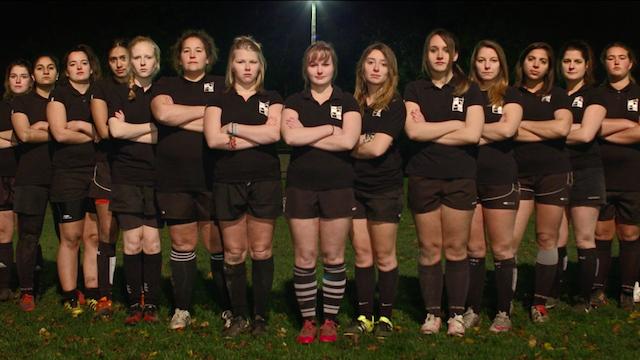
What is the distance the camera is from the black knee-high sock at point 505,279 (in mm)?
7477

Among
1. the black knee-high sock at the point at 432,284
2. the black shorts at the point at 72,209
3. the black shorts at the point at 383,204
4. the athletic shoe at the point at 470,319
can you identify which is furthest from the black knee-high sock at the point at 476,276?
the black shorts at the point at 72,209

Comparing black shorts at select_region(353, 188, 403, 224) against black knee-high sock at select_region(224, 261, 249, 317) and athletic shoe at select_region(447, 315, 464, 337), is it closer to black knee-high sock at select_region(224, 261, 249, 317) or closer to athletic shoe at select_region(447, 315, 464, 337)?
athletic shoe at select_region(447, 315, 464, 337)

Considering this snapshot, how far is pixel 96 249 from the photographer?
8.36 meters

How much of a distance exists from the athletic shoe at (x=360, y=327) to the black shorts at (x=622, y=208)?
294cm

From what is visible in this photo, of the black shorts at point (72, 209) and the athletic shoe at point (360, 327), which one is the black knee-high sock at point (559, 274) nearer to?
the athletic shoe at point (360, 327)

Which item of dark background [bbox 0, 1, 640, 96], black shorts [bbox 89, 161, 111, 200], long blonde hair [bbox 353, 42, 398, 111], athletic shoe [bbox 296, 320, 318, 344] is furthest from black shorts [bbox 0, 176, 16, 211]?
dark background [bbox 0, 1, 640, 96]

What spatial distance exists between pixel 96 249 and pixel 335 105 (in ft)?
10.4

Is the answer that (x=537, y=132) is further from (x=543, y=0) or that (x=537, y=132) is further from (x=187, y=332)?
(x=543, y=0)

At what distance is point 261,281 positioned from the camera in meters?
7.32

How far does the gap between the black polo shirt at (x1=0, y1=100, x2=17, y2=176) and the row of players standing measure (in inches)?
71.6

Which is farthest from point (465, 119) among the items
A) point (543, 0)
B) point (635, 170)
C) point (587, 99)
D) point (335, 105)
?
point (543, 0)

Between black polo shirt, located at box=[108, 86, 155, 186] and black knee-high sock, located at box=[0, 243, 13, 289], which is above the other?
black polo shirt, located at box=[108, 86, 155, 186]

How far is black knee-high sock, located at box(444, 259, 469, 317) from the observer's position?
7281 mm

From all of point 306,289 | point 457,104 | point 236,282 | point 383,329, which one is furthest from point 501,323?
point 236,282
